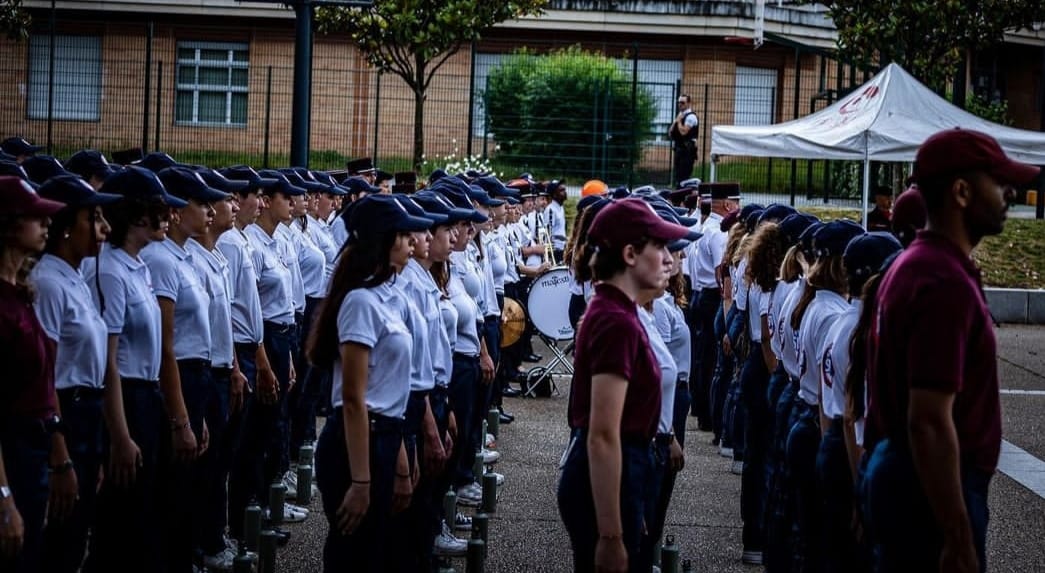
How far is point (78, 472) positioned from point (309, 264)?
6101 mm

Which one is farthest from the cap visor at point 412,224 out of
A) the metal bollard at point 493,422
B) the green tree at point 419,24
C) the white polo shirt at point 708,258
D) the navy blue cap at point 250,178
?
the green tree at point 419,24

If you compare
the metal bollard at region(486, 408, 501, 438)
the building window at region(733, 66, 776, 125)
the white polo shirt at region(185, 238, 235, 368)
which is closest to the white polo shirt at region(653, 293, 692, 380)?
the white polo shirt at region(185, 238, 235, 368)

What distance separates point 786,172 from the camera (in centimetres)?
3080

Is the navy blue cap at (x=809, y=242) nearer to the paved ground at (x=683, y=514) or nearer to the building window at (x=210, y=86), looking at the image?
the paved ground at (x=683, y=514)

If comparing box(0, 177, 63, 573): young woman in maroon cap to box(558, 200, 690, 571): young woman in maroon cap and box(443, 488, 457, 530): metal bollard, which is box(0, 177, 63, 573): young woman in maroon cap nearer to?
box(558, 200, 690, 571): young woman in maroon cap

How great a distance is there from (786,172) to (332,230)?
1799cm

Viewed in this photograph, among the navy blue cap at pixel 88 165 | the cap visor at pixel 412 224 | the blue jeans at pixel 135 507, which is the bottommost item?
the blue jeans at pixel 135 507

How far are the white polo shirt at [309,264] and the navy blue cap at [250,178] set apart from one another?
1958mm

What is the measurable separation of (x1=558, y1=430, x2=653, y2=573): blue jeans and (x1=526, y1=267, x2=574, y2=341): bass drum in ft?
33.3

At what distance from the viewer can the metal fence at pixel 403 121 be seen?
29.2m

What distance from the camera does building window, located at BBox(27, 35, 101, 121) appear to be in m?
29.2

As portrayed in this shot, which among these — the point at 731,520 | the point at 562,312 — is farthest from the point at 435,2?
the point at 731,520

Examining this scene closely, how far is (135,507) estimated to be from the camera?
7504 mm

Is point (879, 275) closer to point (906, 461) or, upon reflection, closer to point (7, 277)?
point (906, 461)
